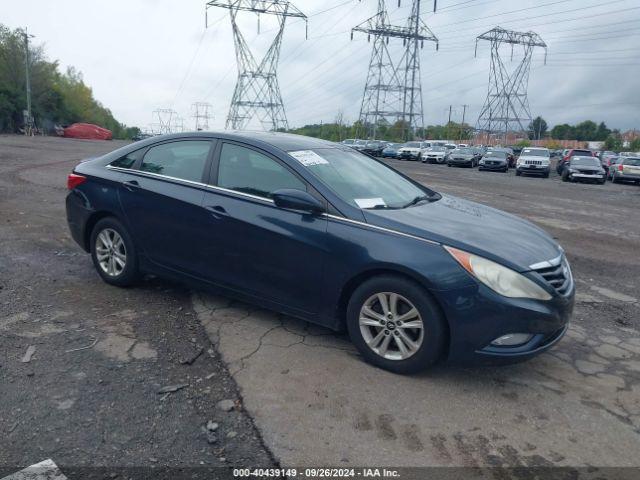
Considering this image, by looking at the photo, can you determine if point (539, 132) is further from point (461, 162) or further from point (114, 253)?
point (114, 253)

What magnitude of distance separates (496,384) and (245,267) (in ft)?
6.61

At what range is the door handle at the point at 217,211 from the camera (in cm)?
421

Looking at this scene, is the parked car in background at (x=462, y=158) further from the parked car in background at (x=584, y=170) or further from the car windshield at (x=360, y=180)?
the car windshield at (x=360, y=180)

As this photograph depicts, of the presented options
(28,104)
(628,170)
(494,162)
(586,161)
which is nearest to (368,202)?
(586,161)

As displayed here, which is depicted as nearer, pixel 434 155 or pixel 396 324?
pixel 396 324

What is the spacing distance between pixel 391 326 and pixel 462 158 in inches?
1363

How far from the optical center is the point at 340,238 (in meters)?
3.68

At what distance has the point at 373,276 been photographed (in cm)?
361

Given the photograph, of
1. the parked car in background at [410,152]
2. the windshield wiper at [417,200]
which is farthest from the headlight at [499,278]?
the parked car in background at [410,152]

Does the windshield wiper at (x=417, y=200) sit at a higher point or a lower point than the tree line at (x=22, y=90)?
lower

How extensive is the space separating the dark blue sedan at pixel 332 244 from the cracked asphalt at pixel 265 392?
0.30 metres

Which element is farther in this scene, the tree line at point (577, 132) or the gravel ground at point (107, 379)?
the tree line at point (577, 132)

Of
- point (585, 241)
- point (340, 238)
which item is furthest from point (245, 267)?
point (585, 241)

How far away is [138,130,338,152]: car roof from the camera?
172 inches
